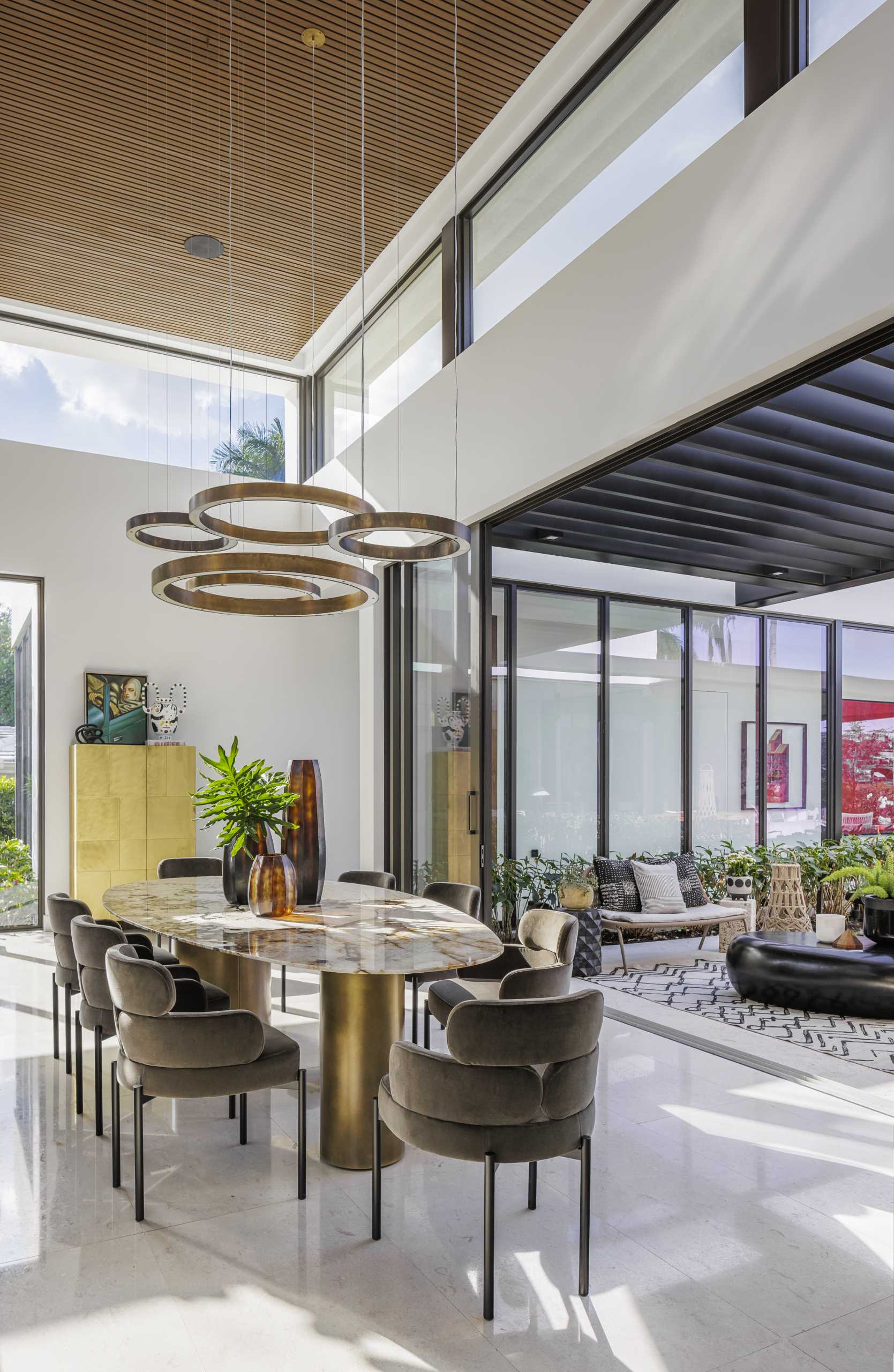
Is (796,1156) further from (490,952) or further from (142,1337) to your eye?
(142,1337)

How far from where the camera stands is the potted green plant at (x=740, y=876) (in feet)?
25.8

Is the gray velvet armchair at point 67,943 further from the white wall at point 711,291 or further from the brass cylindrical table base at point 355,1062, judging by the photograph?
the white wall at point 711,291

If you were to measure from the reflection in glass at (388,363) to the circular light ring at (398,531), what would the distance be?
2.48 m

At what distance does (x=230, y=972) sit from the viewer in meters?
4.50

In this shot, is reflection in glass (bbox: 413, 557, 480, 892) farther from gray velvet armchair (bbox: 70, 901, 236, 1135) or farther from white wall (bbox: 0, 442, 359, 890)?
gray velvet armchair (bbox: 70, 901, 236, 1135)

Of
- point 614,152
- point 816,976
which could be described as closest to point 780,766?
point 816,976

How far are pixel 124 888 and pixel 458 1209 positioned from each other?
2449 mm

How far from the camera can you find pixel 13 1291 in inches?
96.9

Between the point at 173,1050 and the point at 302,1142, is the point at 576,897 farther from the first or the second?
the point at 173,1050

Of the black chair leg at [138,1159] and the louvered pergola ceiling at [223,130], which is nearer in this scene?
the black chair leg at [138,1159]

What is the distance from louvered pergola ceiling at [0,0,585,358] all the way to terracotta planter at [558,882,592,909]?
4761 mm

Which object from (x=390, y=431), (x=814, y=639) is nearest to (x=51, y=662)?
(x=390, y=431)

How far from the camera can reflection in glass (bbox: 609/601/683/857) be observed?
842 centimetres

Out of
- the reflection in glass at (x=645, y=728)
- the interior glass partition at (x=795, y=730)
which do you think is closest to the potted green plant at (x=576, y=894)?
the reflection in glass at (x=645, y=728)
